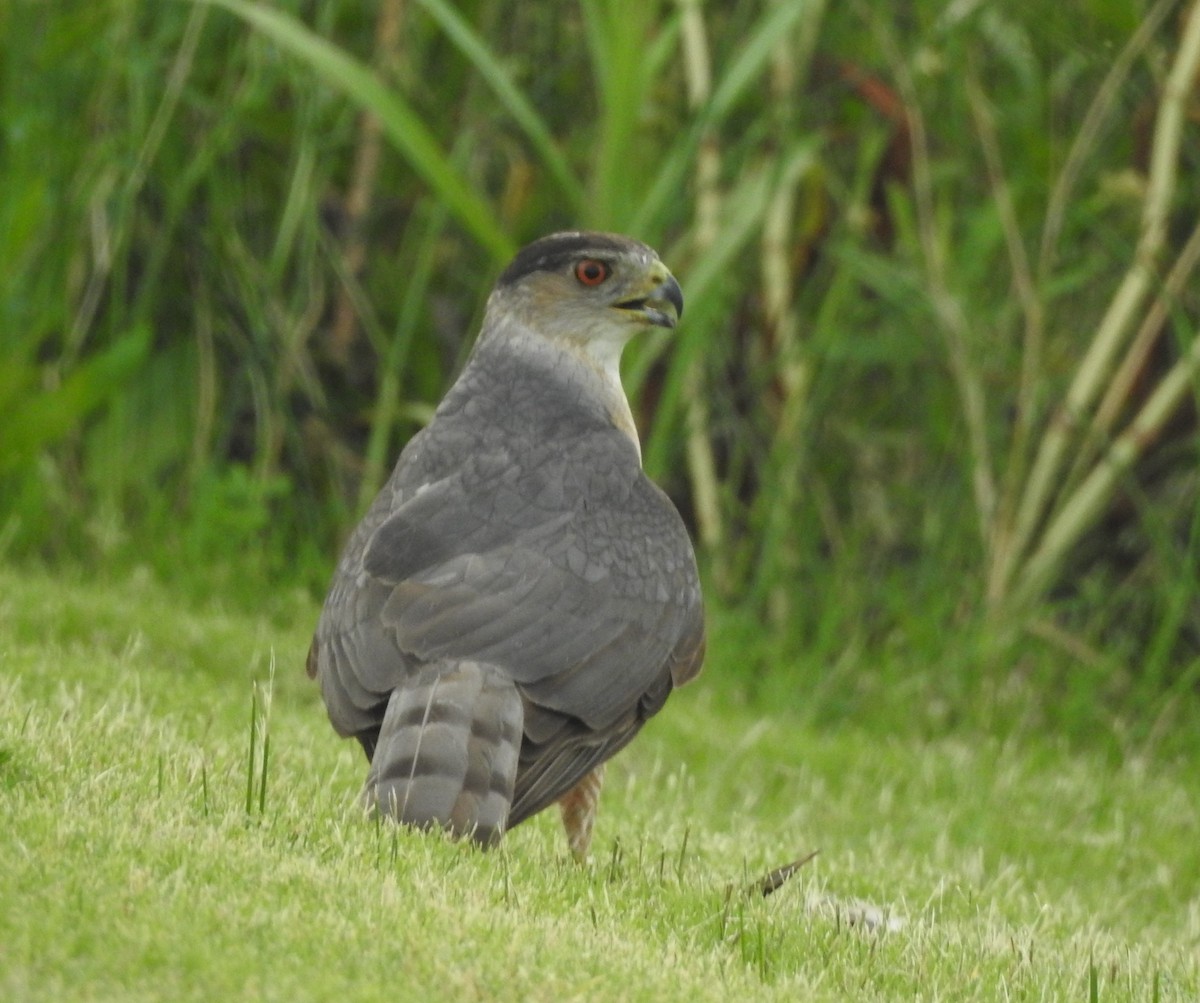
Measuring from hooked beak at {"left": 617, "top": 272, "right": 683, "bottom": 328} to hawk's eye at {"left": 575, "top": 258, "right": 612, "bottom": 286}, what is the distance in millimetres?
99

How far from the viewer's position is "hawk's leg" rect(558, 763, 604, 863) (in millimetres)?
A: 4828

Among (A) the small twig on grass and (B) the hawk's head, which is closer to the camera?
(A) the small twig on grass

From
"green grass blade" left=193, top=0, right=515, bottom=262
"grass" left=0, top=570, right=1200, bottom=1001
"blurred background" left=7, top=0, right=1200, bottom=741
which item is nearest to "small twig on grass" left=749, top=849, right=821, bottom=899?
"grass" left=0, top=570, right=1200, bottom=1001

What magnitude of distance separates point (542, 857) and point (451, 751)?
56cm

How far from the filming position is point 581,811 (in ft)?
15.9

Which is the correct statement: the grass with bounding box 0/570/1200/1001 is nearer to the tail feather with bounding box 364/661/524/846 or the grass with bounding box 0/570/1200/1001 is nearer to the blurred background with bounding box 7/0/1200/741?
the tail feather with bounding box 364/661/524/846

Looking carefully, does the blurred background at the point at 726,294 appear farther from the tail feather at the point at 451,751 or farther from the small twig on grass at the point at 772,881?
the tail feather at the point at 451,751

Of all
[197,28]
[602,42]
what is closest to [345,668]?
[602,42]

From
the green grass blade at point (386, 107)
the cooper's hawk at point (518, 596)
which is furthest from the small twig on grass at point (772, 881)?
the green grass blade at point (386, 107)

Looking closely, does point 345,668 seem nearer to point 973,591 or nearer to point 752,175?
point 973,591

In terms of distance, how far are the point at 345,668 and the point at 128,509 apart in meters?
4.37

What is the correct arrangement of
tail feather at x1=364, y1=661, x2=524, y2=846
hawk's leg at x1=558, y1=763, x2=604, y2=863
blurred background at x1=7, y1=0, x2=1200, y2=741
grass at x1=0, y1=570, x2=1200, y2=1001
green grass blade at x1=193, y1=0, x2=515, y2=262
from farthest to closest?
blurred background at x1=7, y1=0, x2=1200, y2=741 < green grass blade at x1=193, y1=0, x2=515, y2=262 < hawk's leg at x1=558, y1=763, x2=604, y2=863 < tail feather at x1=364, y1=661, x2=524, y2=846 < grass at x1=0, y1=570, x2=1200, y2=1001

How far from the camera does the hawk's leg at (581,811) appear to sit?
4.83 metres

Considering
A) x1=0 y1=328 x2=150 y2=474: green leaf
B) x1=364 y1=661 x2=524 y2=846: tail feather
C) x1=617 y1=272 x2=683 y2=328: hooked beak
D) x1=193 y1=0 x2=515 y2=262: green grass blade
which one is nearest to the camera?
x1=364 y1=661 x2=524 y2=846: tail feather
